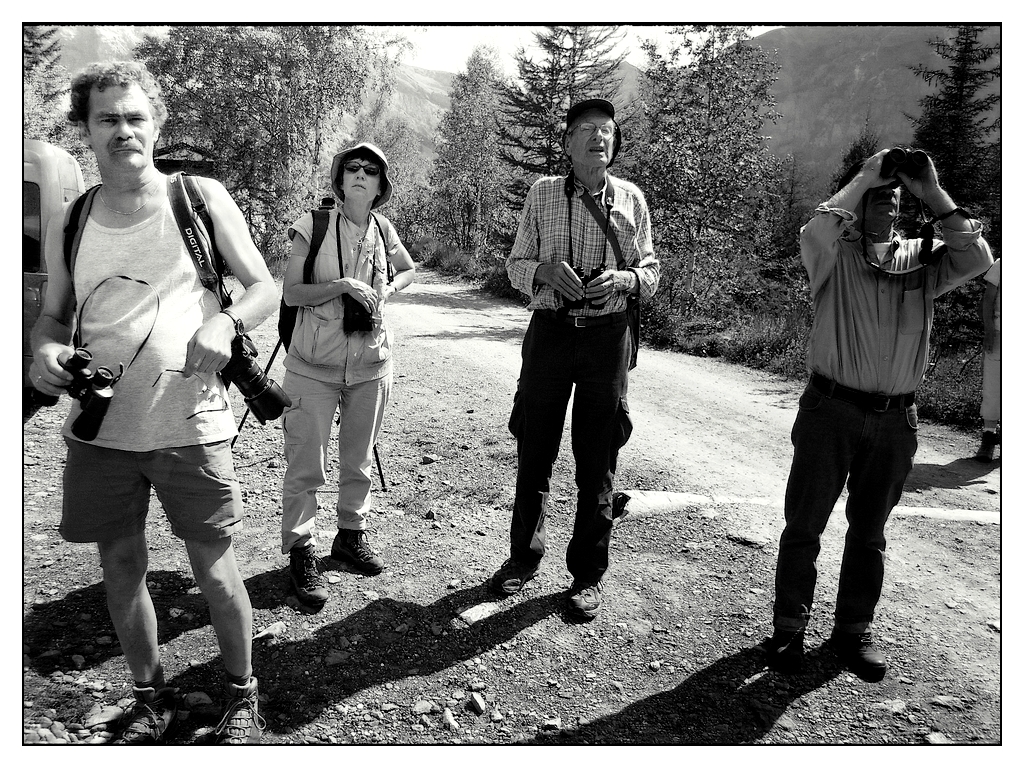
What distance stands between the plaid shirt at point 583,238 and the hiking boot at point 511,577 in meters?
1.31

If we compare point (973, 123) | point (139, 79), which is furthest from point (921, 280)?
point (973, 123)

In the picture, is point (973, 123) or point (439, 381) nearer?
point (439, 381)

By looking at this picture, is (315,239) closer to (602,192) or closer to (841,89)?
(602,192)

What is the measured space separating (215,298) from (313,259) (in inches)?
42.2

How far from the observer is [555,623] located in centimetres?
330

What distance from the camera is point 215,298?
2352 mm

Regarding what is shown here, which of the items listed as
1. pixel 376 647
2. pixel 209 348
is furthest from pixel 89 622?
pixel 209 348

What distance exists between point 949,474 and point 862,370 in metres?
3.50

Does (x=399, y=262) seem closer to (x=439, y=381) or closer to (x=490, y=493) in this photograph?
(x=490, y=493)

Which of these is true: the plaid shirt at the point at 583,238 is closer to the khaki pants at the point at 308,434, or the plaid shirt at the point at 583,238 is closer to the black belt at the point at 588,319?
the black belt at the point at 588,319

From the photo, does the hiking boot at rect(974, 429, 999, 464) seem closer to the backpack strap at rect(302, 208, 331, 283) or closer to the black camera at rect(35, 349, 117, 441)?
the backpack strap at rect(302, 208, 331, 283)

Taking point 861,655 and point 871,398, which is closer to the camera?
point 871,398

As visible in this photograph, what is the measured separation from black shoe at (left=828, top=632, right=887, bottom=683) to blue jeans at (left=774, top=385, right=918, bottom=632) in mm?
39

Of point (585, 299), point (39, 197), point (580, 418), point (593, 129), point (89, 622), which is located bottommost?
point (89, 622)
